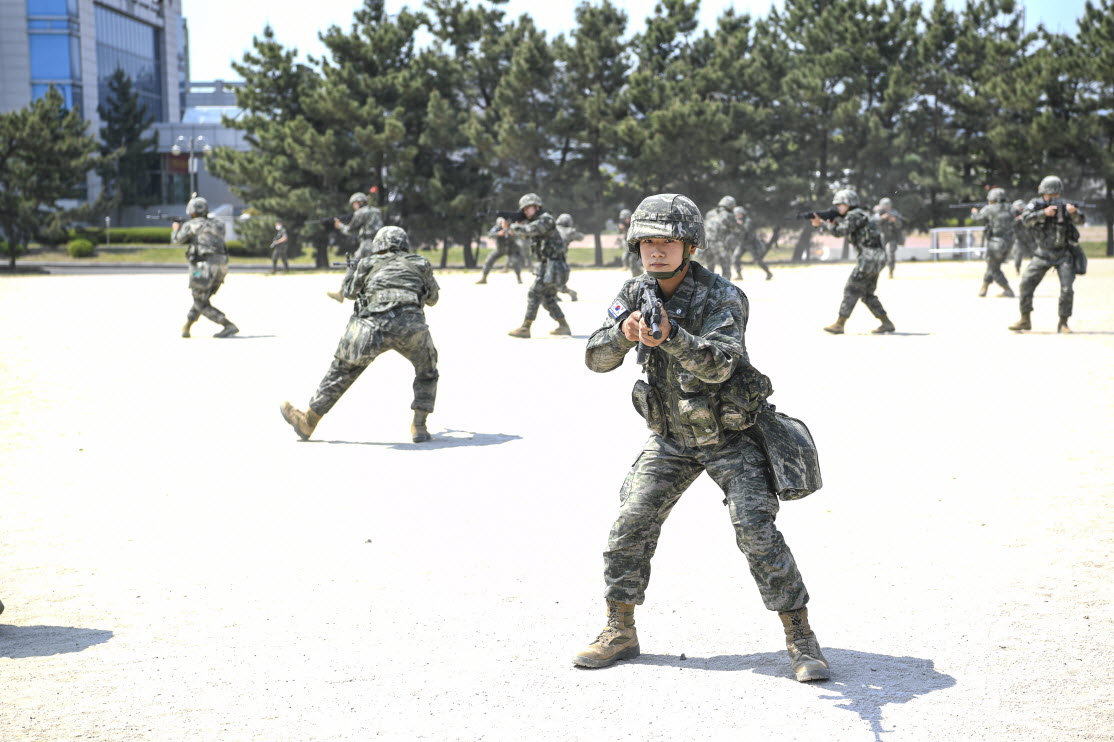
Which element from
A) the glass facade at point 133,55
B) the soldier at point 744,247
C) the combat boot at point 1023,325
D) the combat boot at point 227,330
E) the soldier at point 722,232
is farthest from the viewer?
the glass facade at point 133,55

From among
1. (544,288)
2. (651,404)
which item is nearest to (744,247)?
(544,288)

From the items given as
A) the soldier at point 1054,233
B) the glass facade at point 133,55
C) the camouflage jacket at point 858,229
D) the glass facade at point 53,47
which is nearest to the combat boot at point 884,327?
the camouflage jacket at point 858,229

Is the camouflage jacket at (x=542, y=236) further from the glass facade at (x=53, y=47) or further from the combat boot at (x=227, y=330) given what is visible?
the glass facade at (x=53, y=47)

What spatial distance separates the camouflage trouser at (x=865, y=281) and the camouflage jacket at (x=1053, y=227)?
6.04 ft

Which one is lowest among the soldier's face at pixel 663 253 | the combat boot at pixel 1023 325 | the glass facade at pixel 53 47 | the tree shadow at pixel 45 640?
the tree shadow at pixel 45 640

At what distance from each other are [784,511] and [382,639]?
9.48 ft

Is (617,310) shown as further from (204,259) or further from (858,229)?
(204,259)

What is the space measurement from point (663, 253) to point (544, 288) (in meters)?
12.5

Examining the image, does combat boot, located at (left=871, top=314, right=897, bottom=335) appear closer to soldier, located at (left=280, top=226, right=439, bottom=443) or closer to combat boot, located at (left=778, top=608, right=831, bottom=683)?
soldier, located at (left=280, top=226, right=439, bottom=443)

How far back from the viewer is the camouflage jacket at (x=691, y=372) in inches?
172

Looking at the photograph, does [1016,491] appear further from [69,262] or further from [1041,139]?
[69,262]

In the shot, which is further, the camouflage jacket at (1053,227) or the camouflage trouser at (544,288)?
the camouflage trouser at (544,288)

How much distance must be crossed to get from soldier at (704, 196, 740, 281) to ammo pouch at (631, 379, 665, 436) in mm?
23677

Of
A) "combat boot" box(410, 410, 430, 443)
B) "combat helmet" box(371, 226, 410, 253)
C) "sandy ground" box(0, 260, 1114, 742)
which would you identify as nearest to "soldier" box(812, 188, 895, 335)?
"sandy ground" box(0, 260, 1114, 742)
